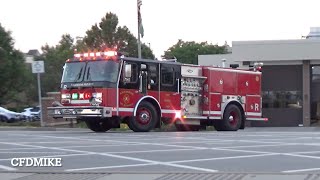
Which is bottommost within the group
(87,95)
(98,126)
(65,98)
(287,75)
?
(98,126)

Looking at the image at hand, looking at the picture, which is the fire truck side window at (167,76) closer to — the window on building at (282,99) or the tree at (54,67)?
the window on building at (282,99)

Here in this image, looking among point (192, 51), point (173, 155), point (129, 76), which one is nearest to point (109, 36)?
point (129, 76)

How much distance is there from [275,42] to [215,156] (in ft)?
86.0

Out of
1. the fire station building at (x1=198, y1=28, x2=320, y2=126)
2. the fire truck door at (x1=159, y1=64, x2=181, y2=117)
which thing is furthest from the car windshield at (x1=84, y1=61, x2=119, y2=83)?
the fire station building at (x1=198, y1=28, x2=320, y2=126)

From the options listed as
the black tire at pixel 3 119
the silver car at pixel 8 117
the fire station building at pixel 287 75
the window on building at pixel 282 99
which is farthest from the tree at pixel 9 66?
the window on building at pixel 282 99

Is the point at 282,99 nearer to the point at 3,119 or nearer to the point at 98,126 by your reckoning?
the point at 3,119

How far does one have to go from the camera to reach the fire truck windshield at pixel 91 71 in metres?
21.1

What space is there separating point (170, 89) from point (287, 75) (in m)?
17.9

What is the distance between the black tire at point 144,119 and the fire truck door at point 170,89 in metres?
0.58

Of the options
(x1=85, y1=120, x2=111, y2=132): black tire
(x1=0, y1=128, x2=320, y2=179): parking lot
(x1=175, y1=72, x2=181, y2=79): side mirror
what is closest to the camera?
(x1=0, y1=128, x2=320, y2=179): parking lot

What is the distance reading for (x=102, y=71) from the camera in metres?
21.2

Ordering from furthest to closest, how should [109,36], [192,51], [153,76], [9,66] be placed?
[192,51]
[109,36]
[9,66]
[153,76]

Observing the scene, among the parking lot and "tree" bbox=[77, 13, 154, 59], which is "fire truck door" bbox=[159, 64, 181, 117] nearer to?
the parking lot

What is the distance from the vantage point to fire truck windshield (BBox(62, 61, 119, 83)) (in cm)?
2106
